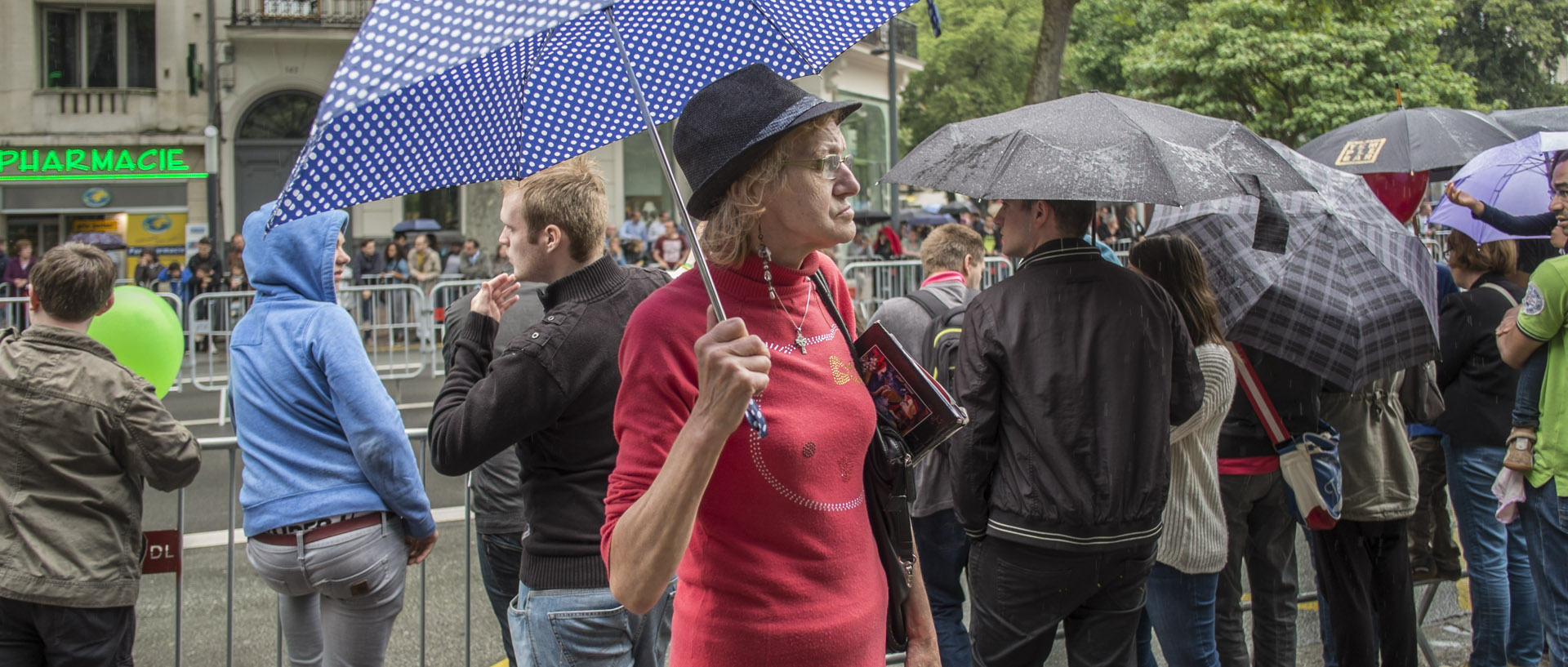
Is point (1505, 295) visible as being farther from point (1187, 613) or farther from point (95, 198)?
point (95, 198)

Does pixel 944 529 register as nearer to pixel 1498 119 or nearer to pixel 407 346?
pixel 1498 119

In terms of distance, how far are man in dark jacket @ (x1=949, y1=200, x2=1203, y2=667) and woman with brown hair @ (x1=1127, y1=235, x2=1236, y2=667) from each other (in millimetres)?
557

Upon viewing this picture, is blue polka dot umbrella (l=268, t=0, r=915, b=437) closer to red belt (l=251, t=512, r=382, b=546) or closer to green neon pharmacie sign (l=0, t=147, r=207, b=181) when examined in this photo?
red belt (l=251, t=512, r=382, b=546)

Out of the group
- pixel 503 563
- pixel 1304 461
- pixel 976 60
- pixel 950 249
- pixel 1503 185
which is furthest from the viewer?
pixel 976 60

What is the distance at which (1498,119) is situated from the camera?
254 inches

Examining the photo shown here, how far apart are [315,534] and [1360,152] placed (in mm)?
5447

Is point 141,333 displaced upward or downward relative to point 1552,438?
upward

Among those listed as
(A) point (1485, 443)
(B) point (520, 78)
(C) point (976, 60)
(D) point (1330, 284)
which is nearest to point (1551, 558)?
(A) point (1485, 443)

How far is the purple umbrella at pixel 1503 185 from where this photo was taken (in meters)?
4.93

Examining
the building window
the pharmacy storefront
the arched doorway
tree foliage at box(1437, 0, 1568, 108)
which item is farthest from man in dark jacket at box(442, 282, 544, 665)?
tree foliage at box(1437, 0, 1568, 108)

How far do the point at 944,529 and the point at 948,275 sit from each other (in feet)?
3.90

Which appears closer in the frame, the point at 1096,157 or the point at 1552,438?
the point at 1096,157

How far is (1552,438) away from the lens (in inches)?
156

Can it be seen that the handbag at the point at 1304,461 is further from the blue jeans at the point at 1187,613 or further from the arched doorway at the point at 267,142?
the arched doorway at the point at 267,142
